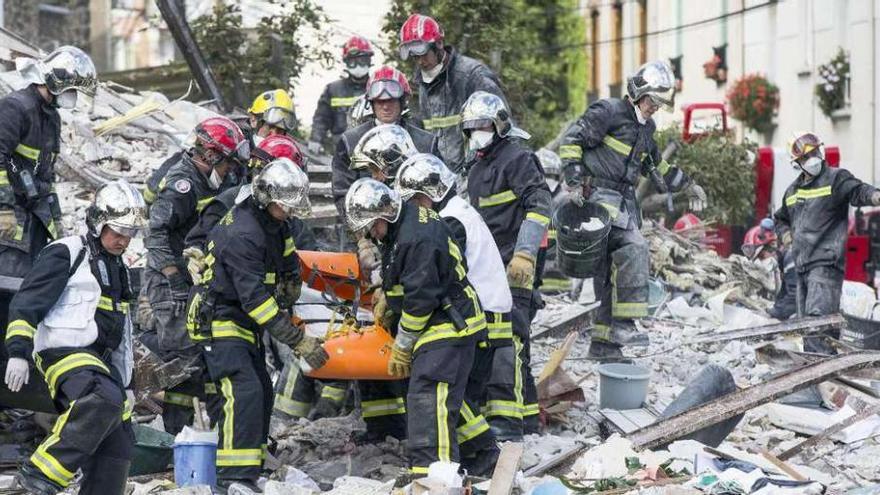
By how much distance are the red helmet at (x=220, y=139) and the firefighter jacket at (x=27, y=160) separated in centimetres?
94

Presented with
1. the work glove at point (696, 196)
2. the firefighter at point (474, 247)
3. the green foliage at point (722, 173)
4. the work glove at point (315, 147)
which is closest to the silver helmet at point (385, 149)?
the firefighter at point (474, 247)

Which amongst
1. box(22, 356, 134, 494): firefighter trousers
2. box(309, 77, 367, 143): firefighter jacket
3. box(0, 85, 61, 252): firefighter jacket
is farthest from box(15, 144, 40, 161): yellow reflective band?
box(309, 77, 367, 143): firefighter jacket

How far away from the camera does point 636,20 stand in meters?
33.3

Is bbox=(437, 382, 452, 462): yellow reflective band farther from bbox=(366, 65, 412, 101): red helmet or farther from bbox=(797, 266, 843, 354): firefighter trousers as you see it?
bbox=(797, 266, 843, 354): firefighter trousers

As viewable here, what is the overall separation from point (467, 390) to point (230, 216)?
4.83ft

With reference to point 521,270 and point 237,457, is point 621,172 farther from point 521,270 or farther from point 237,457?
point 237,457

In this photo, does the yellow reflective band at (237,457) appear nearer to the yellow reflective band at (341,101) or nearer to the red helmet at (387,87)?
the red helmet at (387,87)

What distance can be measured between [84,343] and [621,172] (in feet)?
13.7

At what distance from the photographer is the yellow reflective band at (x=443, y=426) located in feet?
21.0

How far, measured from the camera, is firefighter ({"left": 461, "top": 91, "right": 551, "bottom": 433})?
7688 millimetres

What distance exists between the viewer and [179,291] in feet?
25.7

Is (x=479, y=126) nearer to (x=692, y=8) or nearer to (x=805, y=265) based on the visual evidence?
(x=805, y=265)

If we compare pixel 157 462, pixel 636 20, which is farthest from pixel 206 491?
pixel 636 20

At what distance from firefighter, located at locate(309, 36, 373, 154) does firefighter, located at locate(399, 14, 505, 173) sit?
112 inches
